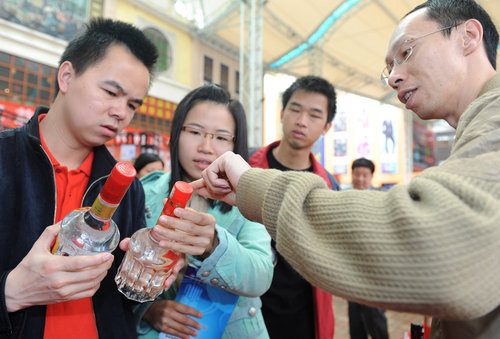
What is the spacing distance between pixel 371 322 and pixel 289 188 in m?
3.14

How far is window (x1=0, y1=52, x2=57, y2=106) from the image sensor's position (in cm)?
546

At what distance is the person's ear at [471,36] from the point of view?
1.00 metres

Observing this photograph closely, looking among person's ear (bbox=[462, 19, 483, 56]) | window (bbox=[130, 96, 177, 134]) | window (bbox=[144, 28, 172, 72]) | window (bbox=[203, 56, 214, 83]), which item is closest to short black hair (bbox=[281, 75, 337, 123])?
person's ear (bbox=[462, 19, 483, 56])

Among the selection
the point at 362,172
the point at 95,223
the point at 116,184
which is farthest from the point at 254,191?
the point at 362,172

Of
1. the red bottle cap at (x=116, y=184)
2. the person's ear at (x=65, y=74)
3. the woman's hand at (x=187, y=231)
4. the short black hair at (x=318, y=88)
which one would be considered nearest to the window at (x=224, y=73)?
the short black hair at (x=318, y=88)

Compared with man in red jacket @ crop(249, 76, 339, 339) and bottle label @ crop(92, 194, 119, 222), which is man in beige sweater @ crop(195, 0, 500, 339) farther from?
man in red jacket @ crop(249, 76, 339, 339)

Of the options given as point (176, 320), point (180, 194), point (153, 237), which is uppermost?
point (180, 194)

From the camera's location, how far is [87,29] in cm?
A: 121

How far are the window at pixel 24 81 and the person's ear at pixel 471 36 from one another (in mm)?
5980

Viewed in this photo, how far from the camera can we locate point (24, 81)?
5680mm

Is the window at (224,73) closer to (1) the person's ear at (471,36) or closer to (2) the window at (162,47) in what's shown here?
(2) the window at (162,47)

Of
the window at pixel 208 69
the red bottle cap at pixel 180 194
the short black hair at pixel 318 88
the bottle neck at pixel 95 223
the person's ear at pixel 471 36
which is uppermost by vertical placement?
the window at pixel 208 69

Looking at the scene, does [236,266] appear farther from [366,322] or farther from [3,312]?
[366,322]

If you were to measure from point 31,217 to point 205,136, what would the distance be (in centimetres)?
70
